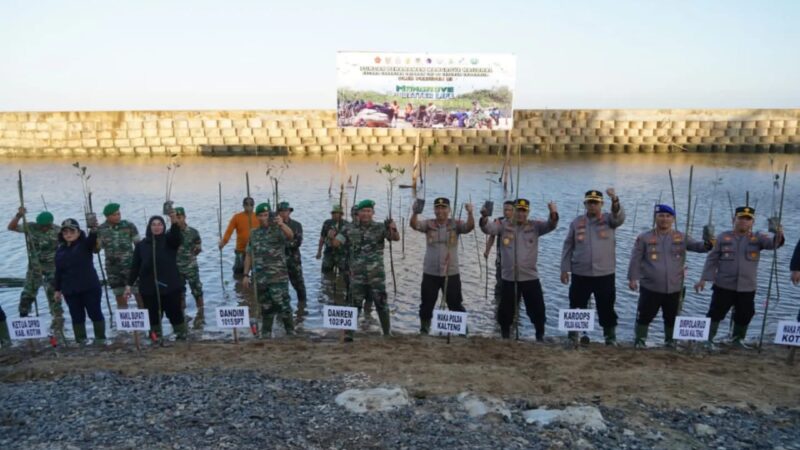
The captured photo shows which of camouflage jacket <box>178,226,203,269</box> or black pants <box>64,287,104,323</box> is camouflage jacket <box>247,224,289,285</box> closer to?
camouflage jacket <box>178,226,203,269</box>

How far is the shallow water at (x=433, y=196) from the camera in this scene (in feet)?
33.9

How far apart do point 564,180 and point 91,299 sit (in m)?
22.4

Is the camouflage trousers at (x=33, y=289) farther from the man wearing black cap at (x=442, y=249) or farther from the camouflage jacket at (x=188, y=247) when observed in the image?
the man wearing black cap at (x=442, y=249)

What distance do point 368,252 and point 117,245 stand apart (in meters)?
3.66

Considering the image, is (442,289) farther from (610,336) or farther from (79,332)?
(79,332)

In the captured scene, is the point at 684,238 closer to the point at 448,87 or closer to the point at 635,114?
the point at 448,87

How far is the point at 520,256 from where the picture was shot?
7230 millimetres

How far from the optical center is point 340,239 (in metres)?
7.48

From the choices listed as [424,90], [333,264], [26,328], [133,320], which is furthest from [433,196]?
[26,328]

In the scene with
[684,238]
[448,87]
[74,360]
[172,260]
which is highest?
[448,87]

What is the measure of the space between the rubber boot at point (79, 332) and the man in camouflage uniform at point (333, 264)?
3482mm

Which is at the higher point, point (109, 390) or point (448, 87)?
point (448, 87)

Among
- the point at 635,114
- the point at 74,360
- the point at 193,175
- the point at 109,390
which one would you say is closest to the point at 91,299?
the point at 74,360

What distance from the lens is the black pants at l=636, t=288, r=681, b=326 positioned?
7.03m
